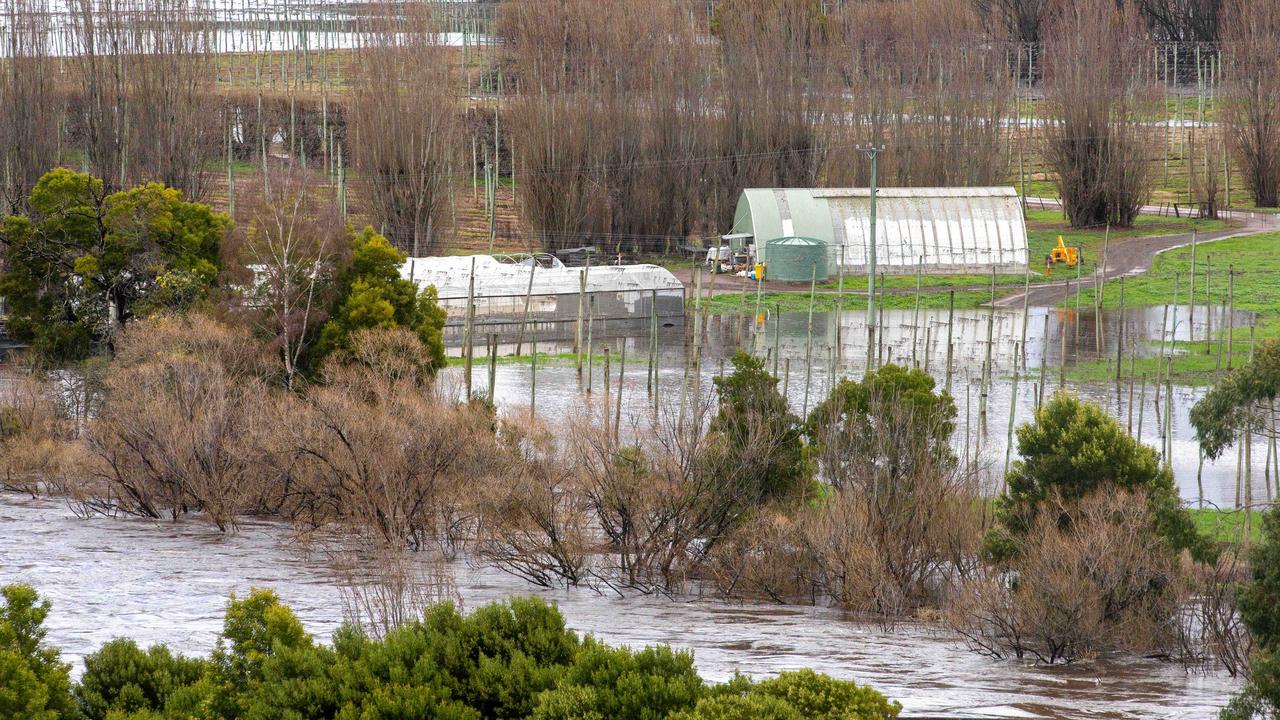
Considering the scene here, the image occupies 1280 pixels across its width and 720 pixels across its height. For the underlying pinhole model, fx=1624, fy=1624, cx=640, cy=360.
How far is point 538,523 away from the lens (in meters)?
27.8

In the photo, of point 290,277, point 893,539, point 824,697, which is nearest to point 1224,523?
point 893,539

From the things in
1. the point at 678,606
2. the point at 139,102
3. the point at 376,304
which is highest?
→ the point at 139,102

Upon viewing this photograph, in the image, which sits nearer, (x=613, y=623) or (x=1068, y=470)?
(x=1068, y=470)

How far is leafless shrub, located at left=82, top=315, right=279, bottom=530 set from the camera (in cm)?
3195

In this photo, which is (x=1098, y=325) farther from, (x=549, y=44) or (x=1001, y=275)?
(x=549, y=44)

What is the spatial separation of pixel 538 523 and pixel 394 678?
38.1 feet

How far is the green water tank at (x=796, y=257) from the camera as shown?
61.9m

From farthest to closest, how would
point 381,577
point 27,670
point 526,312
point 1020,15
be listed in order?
point 1020,15 → point 526,312 → point 381,577 → point 27,670

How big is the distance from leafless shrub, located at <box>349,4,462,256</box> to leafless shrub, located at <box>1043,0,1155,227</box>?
28.1 meters

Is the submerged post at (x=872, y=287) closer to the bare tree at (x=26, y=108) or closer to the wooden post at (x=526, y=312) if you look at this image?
the wooden post at (x=526, y=312)

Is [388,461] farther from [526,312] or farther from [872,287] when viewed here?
[526,312]

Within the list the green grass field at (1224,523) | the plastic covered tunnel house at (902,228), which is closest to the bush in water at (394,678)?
the green grass field at (1224,523)

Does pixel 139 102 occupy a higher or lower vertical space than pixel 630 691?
higher

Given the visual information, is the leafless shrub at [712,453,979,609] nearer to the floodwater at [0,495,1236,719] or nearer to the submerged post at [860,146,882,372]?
the floodwater at [0,495,1236,719]
